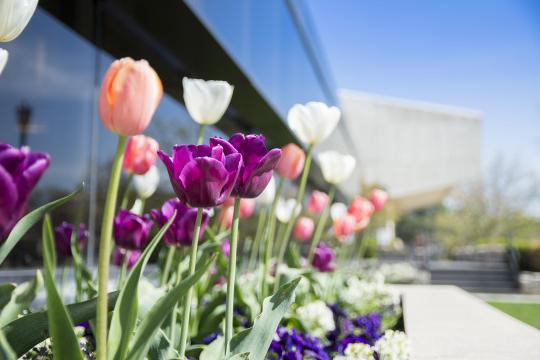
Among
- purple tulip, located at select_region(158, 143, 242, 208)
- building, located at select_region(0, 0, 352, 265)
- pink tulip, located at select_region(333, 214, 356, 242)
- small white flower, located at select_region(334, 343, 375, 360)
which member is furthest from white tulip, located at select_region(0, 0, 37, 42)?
building, located at select_region(0, 0, 352, 265)

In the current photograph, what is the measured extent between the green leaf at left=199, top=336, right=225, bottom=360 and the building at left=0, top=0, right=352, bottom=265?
3.12 meters

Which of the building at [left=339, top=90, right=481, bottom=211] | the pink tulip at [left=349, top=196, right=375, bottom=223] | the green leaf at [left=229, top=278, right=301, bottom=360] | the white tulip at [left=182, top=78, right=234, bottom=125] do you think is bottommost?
the green leaf at [left=229, top=278, right=301, bottom=360]

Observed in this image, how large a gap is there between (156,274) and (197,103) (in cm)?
154

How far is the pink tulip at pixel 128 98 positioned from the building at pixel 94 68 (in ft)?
10.9

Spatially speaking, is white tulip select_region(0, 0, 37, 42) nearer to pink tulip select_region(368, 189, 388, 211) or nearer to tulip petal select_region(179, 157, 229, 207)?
tulip petal select_region(179, 157, 229, 207)

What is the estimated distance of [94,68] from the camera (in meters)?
5.26

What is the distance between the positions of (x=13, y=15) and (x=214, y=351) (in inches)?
31.5

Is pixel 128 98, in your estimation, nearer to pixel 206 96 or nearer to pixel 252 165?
pixel 252 165

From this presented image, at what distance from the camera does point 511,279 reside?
51.1 feet

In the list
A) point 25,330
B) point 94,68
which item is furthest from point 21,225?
point 94,68

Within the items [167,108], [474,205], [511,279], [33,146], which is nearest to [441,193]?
[474,205]

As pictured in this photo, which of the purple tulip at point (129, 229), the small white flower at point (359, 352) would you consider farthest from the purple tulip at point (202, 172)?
the small white flower at point (359, 352)

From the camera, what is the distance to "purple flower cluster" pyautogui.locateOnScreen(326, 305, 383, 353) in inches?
78.2

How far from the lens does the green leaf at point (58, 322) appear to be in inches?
34.8
